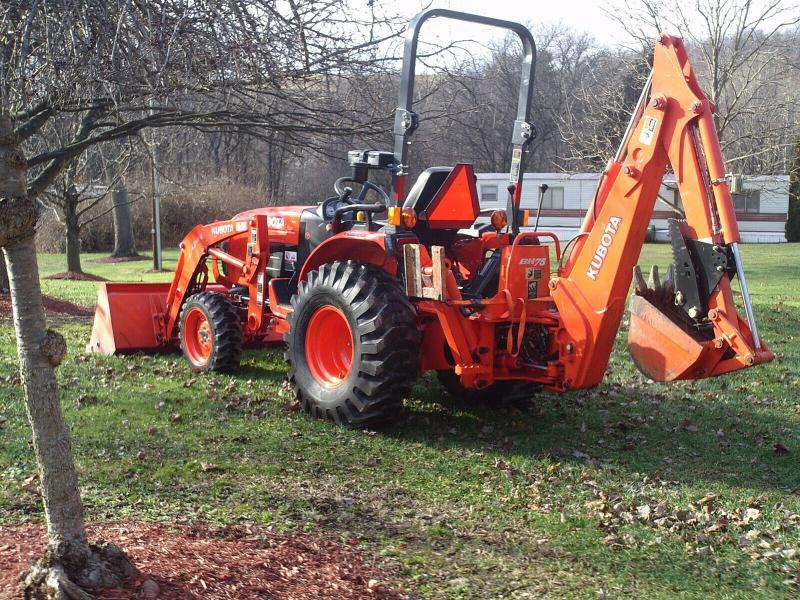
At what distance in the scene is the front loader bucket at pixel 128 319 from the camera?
9.45 meters

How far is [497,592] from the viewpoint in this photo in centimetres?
388

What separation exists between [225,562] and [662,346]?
316cm

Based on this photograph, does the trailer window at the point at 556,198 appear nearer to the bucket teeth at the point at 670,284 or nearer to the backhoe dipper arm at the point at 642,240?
the backhoe dipper arm at the point at 642,240

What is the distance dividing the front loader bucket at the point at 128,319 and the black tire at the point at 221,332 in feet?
3.70

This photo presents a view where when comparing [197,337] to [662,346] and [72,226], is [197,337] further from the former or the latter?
[72,226]

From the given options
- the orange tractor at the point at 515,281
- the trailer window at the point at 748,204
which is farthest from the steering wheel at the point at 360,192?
the trailer window at the point at 748,204

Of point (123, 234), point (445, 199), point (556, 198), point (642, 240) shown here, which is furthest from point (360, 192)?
point (556, 198)

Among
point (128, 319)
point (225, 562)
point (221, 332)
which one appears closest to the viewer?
point (225, 562)

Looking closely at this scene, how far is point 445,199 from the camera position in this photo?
6.62 m

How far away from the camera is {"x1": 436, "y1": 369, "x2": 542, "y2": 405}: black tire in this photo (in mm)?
7109

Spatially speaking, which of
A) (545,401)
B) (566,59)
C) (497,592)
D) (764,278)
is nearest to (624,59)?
(764,278)

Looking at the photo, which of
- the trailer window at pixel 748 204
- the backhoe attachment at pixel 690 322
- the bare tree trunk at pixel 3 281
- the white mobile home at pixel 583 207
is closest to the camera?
the backhoe attachment at pixel 690 322

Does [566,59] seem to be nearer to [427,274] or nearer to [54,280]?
[54,280]

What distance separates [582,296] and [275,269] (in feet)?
10.9
